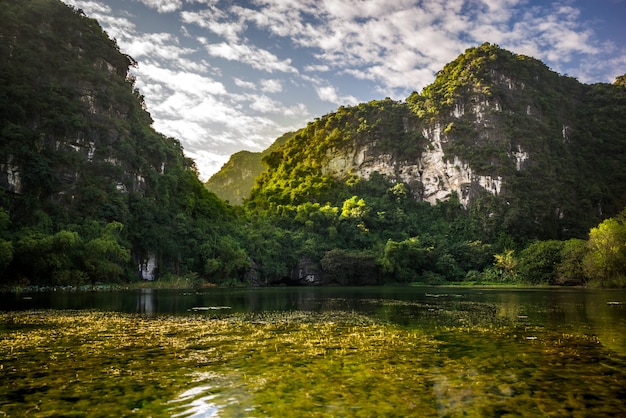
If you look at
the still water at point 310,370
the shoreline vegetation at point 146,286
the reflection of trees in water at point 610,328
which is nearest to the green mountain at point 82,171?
the shoreline vegetation at point 146,286

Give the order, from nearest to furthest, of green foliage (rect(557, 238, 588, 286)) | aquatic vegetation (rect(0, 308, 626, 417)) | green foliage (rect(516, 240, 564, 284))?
aquatic vegetation (rect(0, 308, 626, 417))
green foliage (rect(557, 238, 588, 286))
green foliage (rect(516, 240, 564, 284))

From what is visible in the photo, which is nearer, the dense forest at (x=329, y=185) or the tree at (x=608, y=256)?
the tree at (x=608, y=256)

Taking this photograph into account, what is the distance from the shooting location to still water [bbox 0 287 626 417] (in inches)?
270

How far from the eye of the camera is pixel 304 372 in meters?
9.20

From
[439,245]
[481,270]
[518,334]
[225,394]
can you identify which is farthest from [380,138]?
[225,394]

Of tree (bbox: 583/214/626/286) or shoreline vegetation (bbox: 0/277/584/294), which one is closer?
shoreline vegetation (bbox: 0/277/584/294)

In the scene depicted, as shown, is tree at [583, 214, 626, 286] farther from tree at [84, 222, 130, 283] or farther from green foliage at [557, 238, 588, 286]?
tree at [84, 222, 130, 283]

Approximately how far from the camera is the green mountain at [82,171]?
53125mm

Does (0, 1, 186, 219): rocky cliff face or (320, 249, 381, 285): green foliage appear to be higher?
(0, 1, 186, 219): rocky cliff face

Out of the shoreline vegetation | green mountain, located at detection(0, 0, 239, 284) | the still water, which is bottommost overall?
the shoreline vegetation

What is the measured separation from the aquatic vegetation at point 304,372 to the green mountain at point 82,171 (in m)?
40.1

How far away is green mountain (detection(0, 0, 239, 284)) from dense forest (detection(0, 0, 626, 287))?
0.93 feet

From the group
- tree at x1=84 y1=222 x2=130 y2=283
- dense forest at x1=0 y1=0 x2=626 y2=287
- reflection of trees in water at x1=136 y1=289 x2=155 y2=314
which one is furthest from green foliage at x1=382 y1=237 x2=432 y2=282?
reflection of trees in water at x1=136 y1=289 x2=155 y2=314

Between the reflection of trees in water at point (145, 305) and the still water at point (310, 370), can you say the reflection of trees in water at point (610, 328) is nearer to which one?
the still water at point (310, 370)
